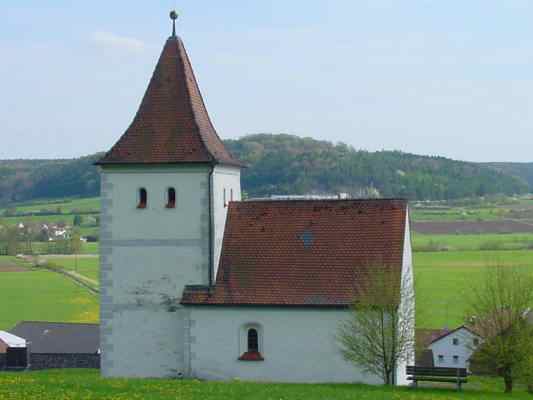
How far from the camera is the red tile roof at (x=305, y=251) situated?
3091cm

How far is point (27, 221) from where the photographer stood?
150m

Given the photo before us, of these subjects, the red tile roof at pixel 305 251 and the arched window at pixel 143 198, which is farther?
the arched window at pixel 143 198

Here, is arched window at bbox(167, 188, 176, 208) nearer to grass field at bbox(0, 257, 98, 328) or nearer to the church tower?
the church tower

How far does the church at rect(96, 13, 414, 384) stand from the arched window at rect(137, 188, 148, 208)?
49 mm

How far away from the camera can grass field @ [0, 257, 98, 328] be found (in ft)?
238

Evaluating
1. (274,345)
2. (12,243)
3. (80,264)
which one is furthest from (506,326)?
(12,243)

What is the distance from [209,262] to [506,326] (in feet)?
32.3

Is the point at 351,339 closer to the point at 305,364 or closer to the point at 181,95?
the point at 305,364

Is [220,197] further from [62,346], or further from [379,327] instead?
[62,346]

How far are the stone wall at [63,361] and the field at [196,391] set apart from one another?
26.7 metres

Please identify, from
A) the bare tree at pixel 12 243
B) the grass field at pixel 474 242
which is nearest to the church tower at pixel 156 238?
the grass field at pixel 474 242

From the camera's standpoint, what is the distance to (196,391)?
25.5 m

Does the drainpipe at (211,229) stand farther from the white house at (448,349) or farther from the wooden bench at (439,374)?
the white house at (448,349)

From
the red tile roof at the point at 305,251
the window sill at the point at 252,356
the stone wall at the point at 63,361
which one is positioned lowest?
the stone wall at the point at 63,361
